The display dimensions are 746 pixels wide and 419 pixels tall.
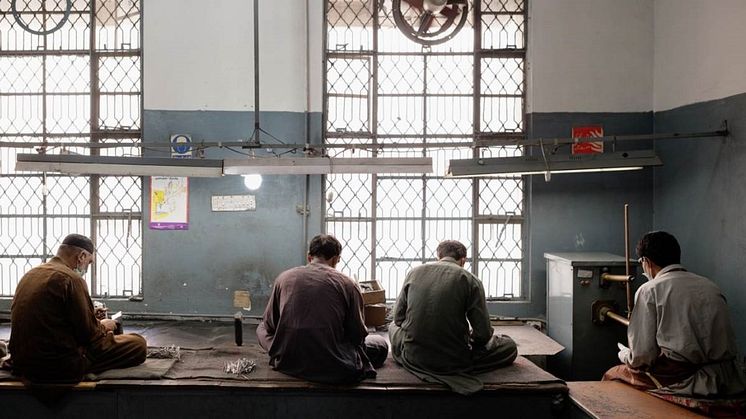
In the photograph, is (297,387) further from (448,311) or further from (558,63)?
(558,63)

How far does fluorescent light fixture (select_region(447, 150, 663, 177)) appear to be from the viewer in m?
4.37

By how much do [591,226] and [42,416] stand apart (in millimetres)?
5183

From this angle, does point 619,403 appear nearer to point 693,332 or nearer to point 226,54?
point 693,332

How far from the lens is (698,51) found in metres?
4.51

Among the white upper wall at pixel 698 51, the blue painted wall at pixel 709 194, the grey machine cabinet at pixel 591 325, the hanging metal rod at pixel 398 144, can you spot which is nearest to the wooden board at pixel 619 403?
the grey machine cabinet at pixel 591 325

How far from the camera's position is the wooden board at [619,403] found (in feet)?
9.59

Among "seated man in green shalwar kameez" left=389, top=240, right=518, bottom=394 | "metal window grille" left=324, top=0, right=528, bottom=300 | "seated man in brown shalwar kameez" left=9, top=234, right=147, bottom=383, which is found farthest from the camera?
"metal window grille" left=324, top=0, right=528, bottom=300

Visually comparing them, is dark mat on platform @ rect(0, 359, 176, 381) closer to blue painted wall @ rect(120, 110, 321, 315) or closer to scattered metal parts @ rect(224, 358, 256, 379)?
scattered metal parts @ rect(224, 358, 256, 379)

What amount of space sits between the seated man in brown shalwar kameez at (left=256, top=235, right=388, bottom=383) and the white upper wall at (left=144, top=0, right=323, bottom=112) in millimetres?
2349

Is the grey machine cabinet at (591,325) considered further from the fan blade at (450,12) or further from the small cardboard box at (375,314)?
the fan blade at (450,12)

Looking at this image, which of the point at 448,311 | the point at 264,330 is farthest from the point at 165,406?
the point at 448,311

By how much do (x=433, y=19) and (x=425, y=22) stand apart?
10 centimetres

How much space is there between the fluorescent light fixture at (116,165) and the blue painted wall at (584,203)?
130 inches

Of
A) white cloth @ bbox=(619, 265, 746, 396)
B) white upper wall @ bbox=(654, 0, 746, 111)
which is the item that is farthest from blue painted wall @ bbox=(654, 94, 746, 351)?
white cloth @ bbox=(619, 265, 746, 396)
